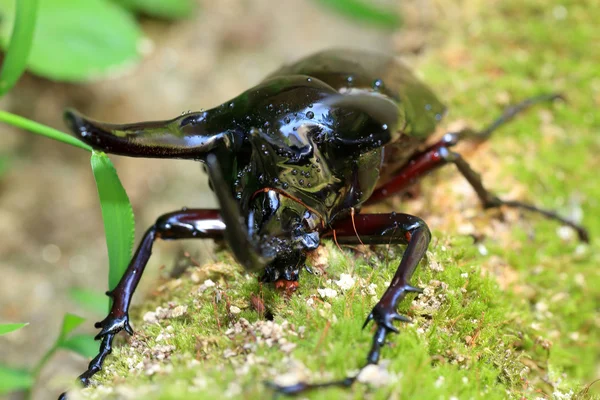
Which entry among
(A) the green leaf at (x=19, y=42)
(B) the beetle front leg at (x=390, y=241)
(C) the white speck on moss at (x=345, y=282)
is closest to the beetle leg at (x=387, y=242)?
(B) the beetle front leg at (x=390, y=241)

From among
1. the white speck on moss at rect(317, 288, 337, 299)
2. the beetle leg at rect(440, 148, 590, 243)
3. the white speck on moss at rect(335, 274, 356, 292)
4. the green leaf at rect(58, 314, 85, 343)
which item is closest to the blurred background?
the beetle leg at rect(440, 148, 590, 243)

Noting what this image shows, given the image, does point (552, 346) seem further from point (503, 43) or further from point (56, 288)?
point (56, 288)

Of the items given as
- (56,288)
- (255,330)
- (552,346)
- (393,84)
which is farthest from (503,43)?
(56,288)

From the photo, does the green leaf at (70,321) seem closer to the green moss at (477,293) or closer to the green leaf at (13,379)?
the green moss at (477,293)

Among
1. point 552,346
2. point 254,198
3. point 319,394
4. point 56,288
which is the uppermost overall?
point 254,198

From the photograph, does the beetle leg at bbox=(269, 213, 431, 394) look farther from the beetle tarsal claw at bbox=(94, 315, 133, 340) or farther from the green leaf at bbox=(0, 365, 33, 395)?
the green leaf at bbox=(0, 365, 33, 395)

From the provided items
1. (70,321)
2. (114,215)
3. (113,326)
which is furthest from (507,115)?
(70,321)
